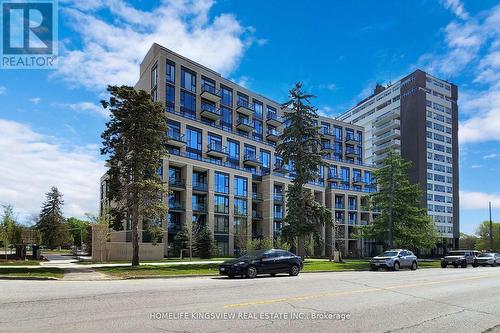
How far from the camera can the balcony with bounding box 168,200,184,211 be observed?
181ft

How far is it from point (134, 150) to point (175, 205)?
86.7ft

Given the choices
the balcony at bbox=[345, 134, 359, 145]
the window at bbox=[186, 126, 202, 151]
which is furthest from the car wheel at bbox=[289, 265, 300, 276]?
the balcony at bbox=[345, 134, 359, 145]

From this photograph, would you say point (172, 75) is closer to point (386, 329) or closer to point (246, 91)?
point (246, 91)

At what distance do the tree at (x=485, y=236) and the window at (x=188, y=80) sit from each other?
88.8 m

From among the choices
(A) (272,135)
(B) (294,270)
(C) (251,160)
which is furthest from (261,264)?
(A) (272,135)

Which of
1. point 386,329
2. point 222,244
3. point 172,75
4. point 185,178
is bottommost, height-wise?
point 222,244

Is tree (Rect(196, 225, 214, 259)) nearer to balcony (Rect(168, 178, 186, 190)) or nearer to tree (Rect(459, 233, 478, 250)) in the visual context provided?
balcony (Rect(168, 178, 186, 190))

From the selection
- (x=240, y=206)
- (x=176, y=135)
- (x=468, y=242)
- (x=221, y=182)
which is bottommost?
(x=468, y=242)

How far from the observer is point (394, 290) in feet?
52.3

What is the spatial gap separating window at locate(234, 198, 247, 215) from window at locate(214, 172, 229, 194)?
8.14ft

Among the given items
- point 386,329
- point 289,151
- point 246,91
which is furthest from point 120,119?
point 246,91

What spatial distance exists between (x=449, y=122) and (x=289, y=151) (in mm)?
91059

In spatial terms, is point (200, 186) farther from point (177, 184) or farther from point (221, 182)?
point (221, 182)

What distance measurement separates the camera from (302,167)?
37.2 m
